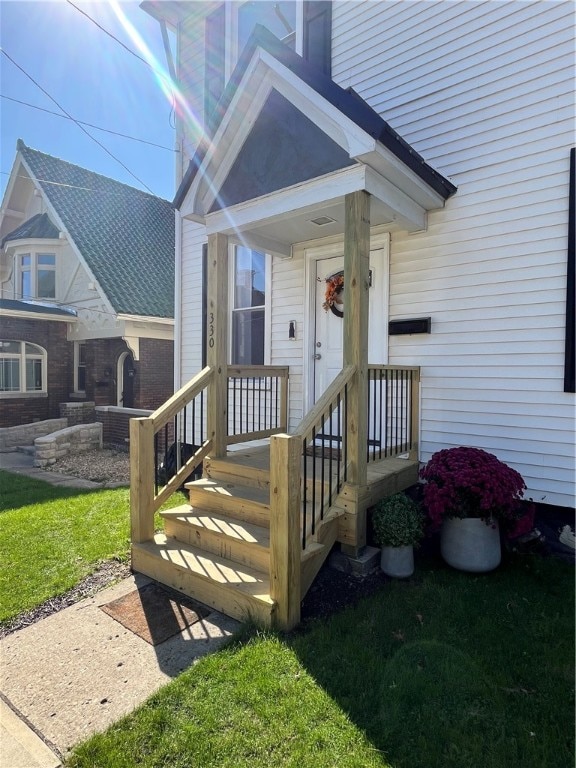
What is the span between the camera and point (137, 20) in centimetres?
681

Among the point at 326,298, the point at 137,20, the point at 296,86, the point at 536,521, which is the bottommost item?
the point at 536,521

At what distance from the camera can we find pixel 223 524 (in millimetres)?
3518

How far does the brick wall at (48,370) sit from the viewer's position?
36.7ft

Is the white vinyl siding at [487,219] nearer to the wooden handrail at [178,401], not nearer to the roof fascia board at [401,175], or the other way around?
the roof fascia board at [401,175]

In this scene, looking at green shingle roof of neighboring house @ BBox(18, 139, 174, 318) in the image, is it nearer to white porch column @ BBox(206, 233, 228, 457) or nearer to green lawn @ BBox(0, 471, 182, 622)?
green lawn @ BBox(0, 471, 182, 622)

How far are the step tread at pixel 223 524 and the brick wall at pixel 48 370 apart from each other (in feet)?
31.2

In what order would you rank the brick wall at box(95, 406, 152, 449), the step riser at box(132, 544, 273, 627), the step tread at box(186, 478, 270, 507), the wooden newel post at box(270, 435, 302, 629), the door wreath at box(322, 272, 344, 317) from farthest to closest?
the brick wall at box(95, 406, 152, 449) → the door wreath at box(322, 272, 344, 317) → the step tread at box(186, 478, 270, 507) → the step riser at box(132, 544, 273, 627) → the wooden newel post at box(270, 435, 302, 629)

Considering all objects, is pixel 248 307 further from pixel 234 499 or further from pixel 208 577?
pixel 208 577

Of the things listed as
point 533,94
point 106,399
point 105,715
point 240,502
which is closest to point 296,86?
point 533,94

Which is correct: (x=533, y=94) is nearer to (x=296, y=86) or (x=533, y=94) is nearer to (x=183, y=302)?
(x=296, y=86)

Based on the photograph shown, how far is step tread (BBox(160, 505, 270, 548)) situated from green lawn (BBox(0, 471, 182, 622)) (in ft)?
2.12

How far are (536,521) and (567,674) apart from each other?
1.69 meters

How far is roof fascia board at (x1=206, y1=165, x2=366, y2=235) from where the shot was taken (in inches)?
132

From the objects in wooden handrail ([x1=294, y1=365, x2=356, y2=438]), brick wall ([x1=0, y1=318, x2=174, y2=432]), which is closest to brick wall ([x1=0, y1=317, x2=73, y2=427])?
brick wall ([x1=0, y1=318, x2=174, y2=432])
